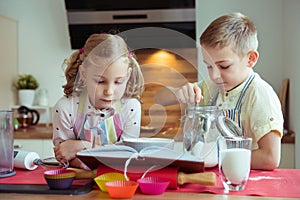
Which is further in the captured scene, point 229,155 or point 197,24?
point 197,24

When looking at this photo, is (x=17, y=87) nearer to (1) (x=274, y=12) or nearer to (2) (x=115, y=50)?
(1) (x=274, y=12)

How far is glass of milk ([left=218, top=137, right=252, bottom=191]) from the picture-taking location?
0.93m

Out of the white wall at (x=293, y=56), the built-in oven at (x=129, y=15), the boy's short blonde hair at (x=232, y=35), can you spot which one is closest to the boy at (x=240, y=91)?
the boy's short blonde hair at (x=232, y=35)

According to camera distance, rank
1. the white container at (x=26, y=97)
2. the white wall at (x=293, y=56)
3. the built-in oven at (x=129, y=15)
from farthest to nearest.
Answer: the white container at (x=26, y=97), the built-in oven at (x=129, y=15), the white wall at (x=293, y=56)

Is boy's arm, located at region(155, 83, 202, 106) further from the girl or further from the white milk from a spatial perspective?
the white milk

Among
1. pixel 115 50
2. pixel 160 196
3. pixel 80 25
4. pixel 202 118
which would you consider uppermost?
pixel 80 25

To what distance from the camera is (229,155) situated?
94 cm

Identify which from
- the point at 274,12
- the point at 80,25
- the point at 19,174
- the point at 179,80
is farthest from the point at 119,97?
the point at 274,12

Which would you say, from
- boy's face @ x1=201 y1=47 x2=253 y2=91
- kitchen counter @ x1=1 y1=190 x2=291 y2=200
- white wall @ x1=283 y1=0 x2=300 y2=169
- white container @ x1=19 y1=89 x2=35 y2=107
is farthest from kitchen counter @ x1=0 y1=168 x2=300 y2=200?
white container @ x1=19 y1=89 x2=35 y2=107

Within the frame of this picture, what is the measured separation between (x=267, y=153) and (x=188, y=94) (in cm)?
26

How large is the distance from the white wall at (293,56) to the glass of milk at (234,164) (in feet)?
4.62

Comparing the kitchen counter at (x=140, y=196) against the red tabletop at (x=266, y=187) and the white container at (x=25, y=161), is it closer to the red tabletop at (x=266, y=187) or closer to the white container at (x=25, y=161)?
the red tabletop at (x=266, y=187)

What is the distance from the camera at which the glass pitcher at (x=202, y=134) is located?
107cm

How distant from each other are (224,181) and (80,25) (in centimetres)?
199
